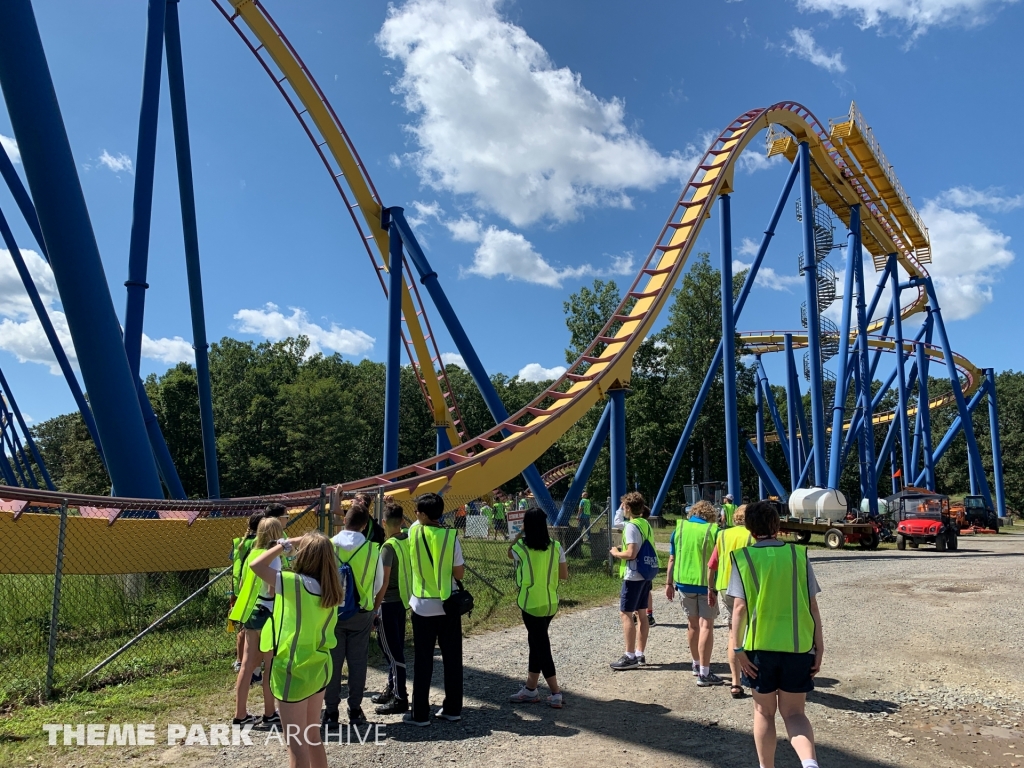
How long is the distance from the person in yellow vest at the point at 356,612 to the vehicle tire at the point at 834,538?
667 inches

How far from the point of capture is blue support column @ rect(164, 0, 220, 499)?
441 inches

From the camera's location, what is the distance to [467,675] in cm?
580

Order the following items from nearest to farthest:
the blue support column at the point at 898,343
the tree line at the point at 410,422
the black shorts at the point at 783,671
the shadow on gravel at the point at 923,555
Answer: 1. the black shorts at the point at 783,671
2. the shadow on gravel at the point at 923,555
3. the blue support column at the point at 898,343
4. the tree line at the point at 410,422

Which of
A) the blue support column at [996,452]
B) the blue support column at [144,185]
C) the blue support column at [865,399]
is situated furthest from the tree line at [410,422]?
the blue support column at [144,185]

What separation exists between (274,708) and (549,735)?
70.6 inches

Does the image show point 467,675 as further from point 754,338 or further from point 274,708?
point 754,338

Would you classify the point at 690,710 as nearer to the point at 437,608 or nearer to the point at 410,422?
the point at 437,608

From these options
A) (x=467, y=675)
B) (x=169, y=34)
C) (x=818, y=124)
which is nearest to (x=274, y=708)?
(x=467, y=675)

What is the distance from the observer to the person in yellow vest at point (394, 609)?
4.80m

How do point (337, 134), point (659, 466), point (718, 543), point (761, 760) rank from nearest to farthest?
point (761, 760) < point (718, 543) < point (337, 134) < point (659, 466)

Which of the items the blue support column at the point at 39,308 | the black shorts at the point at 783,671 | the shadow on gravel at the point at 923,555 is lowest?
the shadow on gravel at the point at 923,555

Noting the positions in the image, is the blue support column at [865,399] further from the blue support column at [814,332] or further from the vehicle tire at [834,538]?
the blue support column at [814,332]

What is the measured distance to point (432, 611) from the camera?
177 inches

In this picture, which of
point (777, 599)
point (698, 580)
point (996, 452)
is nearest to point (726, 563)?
point (698, 580)
